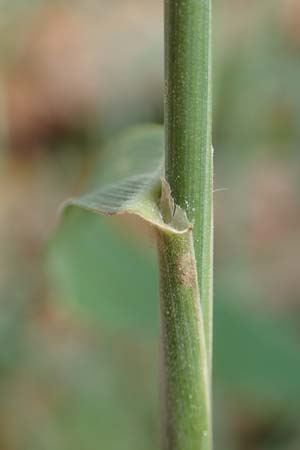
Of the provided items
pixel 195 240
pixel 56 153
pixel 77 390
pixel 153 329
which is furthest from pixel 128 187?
pixel 56 153

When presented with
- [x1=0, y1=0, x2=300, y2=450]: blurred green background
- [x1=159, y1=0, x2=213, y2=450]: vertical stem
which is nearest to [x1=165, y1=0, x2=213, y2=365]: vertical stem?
[x1=159, y1=0, x2=213, y2=450]: vertical stem

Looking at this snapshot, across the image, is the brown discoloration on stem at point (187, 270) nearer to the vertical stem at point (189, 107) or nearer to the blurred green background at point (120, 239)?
the vertical stem at point (189, 107)

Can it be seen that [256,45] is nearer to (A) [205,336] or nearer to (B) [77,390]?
(B) [77,390]

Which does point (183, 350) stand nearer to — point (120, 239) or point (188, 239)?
point (188, 239)

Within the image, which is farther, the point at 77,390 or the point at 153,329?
the point at 77,390

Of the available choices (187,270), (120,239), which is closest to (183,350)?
(187,270)

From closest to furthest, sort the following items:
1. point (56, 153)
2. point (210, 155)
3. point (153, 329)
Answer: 1. point (210, 155)
2. point (153, 329)
3. point (56, 153)

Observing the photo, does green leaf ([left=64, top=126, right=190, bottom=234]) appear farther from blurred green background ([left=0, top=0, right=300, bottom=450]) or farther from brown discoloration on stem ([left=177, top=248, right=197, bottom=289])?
blurred green background ([left=0, top=0, right=300, bottom=450])
